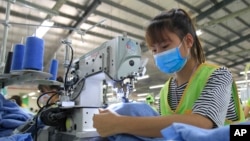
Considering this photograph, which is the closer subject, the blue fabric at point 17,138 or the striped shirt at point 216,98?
the striped shirt at point 216,98

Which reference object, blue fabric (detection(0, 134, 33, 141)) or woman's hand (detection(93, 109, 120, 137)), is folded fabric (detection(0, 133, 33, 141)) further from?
woman's hand (detection(93, 109, 120, 137))

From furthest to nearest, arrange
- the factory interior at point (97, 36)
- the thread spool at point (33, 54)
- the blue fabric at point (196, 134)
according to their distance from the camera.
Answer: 1. the thread spool at point (33, 54)
2. the factory interior at point (97, 36)
3. the blue fabric at point (196, 134)

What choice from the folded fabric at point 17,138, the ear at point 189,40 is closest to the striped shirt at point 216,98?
the ear at point 189,40

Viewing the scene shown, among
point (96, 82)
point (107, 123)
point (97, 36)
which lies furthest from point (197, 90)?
point (97, 36)

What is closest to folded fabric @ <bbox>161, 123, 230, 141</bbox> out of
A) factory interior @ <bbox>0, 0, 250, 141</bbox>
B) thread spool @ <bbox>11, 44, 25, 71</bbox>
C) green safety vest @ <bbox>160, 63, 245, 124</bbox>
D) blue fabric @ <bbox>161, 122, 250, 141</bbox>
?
blue fabric @ <bbox>161, 122, 250, 141</bbox>

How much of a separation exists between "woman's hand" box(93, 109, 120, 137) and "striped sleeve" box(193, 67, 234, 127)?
271mm

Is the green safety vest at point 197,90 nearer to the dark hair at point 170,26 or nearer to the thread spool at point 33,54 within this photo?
the dark hair at point 170,26

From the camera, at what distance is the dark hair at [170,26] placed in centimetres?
94

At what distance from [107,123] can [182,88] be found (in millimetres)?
452

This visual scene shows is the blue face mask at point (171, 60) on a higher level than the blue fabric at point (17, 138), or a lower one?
higher

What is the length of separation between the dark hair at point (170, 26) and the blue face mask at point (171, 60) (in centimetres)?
6

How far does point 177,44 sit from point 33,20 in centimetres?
562

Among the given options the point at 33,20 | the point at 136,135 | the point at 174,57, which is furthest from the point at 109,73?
the point at 33,20

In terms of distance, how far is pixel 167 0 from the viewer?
557 cm
